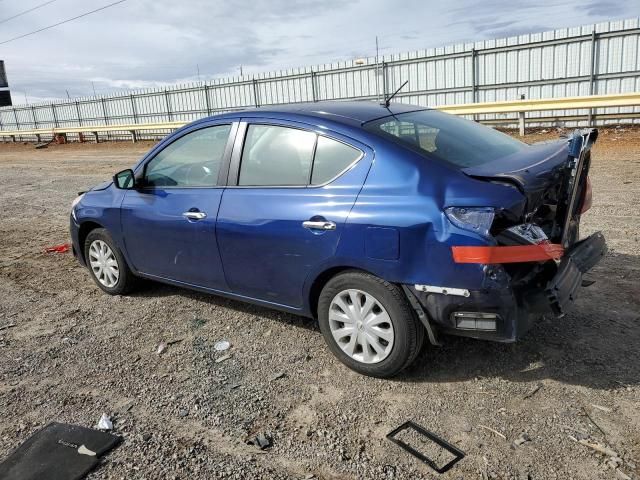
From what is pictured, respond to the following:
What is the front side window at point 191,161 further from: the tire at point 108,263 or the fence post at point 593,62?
the fence post at point 593,62

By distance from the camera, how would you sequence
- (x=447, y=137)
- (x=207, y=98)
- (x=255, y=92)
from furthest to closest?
(x=207, y=98), (x=255, y=92), (x=447, y=137)

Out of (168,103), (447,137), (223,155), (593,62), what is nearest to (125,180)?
(223,155)

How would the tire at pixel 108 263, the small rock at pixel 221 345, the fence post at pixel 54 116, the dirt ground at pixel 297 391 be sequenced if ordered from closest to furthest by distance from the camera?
the dirt ground at pixel 297 391 < the small rock at pixel 221 345 < the tire at pixel 108 263 < the fence post at pixel 54 116

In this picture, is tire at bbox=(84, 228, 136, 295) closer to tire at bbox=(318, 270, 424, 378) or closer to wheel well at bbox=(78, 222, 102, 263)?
wheel well at bbox=(78, 222, 102, 263)

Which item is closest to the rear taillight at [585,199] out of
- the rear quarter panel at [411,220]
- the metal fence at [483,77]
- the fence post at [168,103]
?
the rear quarter panel at [411,220]

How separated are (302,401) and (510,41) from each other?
58.7 ft

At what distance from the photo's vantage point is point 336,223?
334 centimetres

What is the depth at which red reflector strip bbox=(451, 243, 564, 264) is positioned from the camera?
9.46 ft

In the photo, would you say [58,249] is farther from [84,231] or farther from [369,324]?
[369,324]

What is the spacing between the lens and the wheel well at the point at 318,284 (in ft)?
11.4

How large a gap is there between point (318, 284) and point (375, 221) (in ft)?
2.25

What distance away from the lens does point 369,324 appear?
3.37m

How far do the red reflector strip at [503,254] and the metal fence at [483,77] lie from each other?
1447 cm

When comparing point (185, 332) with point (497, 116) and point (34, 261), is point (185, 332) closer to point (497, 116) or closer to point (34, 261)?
point (34, 261)
